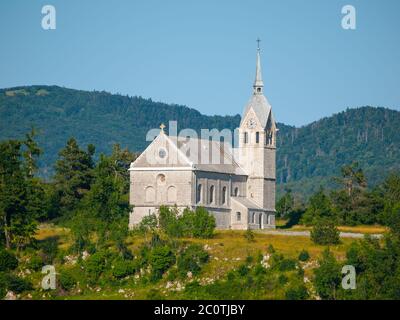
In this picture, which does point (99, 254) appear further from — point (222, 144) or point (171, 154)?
point (222, 144)

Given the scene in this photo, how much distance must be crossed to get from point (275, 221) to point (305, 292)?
1257 inches

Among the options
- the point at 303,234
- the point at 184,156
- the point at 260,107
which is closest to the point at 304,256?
the point at 303,234

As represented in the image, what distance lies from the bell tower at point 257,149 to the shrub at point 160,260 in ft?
61.1

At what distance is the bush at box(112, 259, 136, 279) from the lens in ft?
276

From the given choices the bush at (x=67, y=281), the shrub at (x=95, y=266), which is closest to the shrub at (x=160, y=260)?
the shrub at (x=95, y=266)

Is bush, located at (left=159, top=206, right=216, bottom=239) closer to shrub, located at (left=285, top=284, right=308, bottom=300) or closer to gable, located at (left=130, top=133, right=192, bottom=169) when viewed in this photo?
gable, located at (left=130, top=133, right=192, bottom=169)

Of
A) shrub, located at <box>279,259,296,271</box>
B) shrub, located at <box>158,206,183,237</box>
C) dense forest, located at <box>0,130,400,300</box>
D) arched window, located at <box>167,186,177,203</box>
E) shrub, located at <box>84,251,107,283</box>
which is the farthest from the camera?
arched window, located at <box>167,186,177,203</box>

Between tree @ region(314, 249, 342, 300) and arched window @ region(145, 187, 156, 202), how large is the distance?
21.5 m

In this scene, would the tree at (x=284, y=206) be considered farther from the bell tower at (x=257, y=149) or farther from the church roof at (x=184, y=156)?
the church roof at (x=184, y=156)

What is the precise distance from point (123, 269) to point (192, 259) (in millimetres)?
4268

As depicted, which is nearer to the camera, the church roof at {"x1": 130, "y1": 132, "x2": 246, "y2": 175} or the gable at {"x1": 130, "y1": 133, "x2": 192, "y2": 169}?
the gable at {"x1": 130, "y1": 133, "x2": 192, "y2": 169}

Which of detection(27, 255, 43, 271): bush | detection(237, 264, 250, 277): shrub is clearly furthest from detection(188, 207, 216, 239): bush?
detection(27, 255, 43, 271): bush
